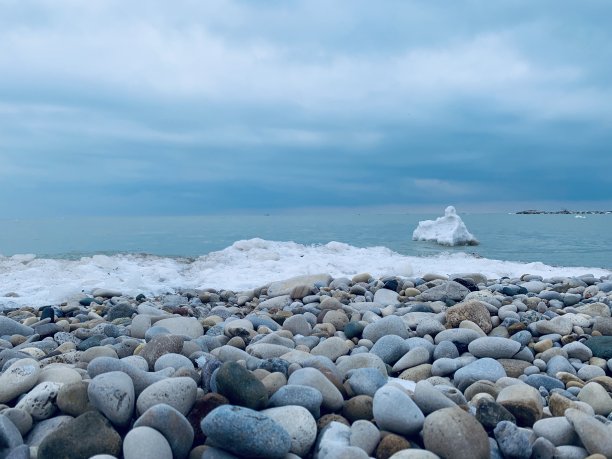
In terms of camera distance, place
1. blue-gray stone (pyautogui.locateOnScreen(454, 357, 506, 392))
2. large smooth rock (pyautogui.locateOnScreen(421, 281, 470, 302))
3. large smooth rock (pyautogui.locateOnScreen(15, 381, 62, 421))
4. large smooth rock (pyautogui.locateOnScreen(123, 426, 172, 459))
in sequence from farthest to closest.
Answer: large smooth rock (pyautogui.locateOnScreen(421, 281, 470, 302)) < blue-gray stone (pyautogui.locateOnScreen(454, 357, 506, 392)) < large smooth rock (pyautogui.locateOnScreen(15, 381, 62, 421)) < large smooth rock (pyautogui.locateOnScreen(123, 426, 172, 459))

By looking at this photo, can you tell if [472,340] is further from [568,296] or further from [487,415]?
[568,296]

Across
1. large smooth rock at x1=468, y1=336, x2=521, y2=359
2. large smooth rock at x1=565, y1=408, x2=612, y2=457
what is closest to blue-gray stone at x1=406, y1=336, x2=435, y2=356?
large smooth rock at x1=468, y1=336, x2=521, y2=359

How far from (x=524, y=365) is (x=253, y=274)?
575 cm

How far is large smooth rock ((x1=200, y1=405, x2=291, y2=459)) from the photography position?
204 cm

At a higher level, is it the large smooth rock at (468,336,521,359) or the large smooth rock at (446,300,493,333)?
the large smooth rock at (446,300,493,333)

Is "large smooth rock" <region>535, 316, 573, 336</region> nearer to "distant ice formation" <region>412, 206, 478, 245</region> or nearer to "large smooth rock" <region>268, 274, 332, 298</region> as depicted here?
"large smooth rock" <region>268, 274, 332, 298</region>

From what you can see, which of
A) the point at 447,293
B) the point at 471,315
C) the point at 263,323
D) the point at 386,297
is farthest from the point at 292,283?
the point at 471,315

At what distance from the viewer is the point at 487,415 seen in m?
2.41

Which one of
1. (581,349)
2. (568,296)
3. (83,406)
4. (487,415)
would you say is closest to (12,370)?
(83,406)

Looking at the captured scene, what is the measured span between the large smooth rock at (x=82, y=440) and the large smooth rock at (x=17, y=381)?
1.75 ft

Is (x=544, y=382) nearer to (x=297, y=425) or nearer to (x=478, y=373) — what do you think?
(x=478, y=373)

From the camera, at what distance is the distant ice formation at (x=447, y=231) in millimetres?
17469

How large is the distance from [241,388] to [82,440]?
64 cm

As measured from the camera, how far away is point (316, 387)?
8.31 feet
